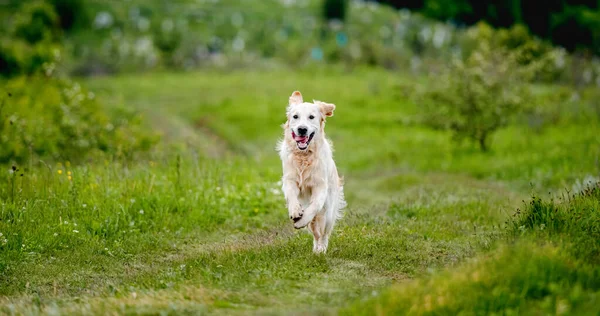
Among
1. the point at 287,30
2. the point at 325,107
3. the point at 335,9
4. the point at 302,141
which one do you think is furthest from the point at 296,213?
the point at 287,30

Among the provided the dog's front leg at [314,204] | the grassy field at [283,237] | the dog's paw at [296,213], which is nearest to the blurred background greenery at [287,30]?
the grassy field at [283,237]

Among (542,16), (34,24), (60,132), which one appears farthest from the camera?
(542,16)

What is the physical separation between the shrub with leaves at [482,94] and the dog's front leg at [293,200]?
12.0m

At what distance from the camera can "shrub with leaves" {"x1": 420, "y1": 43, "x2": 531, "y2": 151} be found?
19.5m

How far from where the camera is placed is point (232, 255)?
834cm

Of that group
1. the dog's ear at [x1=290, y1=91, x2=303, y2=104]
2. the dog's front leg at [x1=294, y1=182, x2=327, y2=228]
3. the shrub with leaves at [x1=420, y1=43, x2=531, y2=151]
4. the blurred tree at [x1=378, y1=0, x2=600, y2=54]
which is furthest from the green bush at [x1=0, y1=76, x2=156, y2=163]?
the blurred tree at [x1=378, y1=0, x2=600, y2=54]

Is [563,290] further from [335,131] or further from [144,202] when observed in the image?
[335,131]

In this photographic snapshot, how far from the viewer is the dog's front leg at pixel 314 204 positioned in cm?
828

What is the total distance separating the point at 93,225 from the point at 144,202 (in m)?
1.15

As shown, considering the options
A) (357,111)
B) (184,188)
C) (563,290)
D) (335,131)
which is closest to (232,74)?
(357,111)

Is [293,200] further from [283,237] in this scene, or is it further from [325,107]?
[283,237]

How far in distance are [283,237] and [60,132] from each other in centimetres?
820

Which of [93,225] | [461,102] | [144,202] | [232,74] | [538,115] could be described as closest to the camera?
[93,225]

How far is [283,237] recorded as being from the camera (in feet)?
32.4
